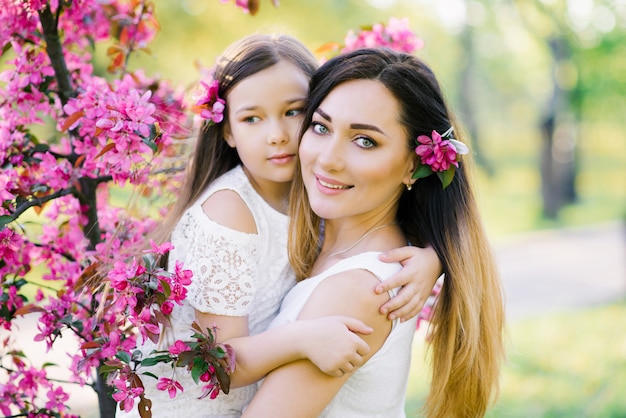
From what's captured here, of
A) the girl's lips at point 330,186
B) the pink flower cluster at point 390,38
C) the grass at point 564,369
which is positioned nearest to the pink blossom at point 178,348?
the girl's lips at point 330,186

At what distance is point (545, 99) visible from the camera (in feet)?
61.0

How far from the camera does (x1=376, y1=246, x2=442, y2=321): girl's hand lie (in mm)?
2143

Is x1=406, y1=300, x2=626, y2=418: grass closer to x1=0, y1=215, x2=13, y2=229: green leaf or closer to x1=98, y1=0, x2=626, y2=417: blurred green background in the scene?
x1=98, y1=0, x2=626, y2=417: blurred green background

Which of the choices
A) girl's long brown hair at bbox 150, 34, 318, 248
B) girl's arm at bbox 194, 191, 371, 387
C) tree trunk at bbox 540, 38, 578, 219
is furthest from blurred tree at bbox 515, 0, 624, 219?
girl's arm at bbox 194, 191, 371, 387

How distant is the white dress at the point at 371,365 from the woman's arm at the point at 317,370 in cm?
4

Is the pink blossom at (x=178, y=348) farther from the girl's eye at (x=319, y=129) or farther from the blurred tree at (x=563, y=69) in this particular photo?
the blurred tree at (x=563, y=69)

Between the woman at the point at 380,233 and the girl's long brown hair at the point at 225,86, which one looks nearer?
the woman at the point at 380,233

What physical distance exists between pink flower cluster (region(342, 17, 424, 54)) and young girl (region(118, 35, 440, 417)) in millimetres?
375

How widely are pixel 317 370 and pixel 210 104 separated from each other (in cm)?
101

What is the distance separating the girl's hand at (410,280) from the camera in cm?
214

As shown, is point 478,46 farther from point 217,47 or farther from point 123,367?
point 123,367

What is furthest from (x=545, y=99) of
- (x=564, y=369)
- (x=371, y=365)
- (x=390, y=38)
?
(x=371, y=365)

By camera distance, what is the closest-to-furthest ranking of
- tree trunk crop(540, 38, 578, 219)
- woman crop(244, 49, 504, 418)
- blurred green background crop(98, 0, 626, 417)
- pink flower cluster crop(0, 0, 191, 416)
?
pink flower cluster crop(0, 0, 191, 416), woman crop(244, 49, 504, 418), blurred green background crop(98, 0, 626, 417), tree trunk crop(540, 38, 578, 219)

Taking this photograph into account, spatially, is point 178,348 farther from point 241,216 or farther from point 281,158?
point 281,158
